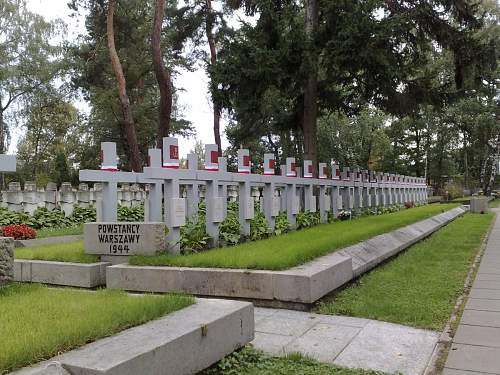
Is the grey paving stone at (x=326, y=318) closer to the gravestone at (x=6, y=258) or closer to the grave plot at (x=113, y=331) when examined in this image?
the grave plot at (x=113, y=331)

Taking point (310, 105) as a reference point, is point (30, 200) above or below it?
below

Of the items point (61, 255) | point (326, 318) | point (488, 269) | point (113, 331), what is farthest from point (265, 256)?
point (488, 269)

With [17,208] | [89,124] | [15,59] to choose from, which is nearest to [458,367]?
[17,208]

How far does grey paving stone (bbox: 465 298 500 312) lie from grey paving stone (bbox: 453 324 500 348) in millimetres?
801

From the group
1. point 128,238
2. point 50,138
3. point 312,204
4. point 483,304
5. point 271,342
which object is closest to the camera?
point 271,342

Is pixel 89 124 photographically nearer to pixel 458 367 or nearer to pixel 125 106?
pixel 125 106

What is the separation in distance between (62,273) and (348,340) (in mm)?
3827

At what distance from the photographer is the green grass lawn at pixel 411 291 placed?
510cm

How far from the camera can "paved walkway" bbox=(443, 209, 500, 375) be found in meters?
3.70

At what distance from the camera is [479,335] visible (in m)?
4.45

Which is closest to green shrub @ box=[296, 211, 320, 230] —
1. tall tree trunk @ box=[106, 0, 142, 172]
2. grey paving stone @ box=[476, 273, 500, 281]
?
grey paving stone @ box=[476, 273, 500, 281]

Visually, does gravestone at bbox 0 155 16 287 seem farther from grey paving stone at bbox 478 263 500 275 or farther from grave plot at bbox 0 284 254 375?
grey paving stone at bbox 478 263 500 275

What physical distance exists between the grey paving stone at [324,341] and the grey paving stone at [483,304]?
1670 millimetres

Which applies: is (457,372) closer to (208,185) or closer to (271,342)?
(271,342)
